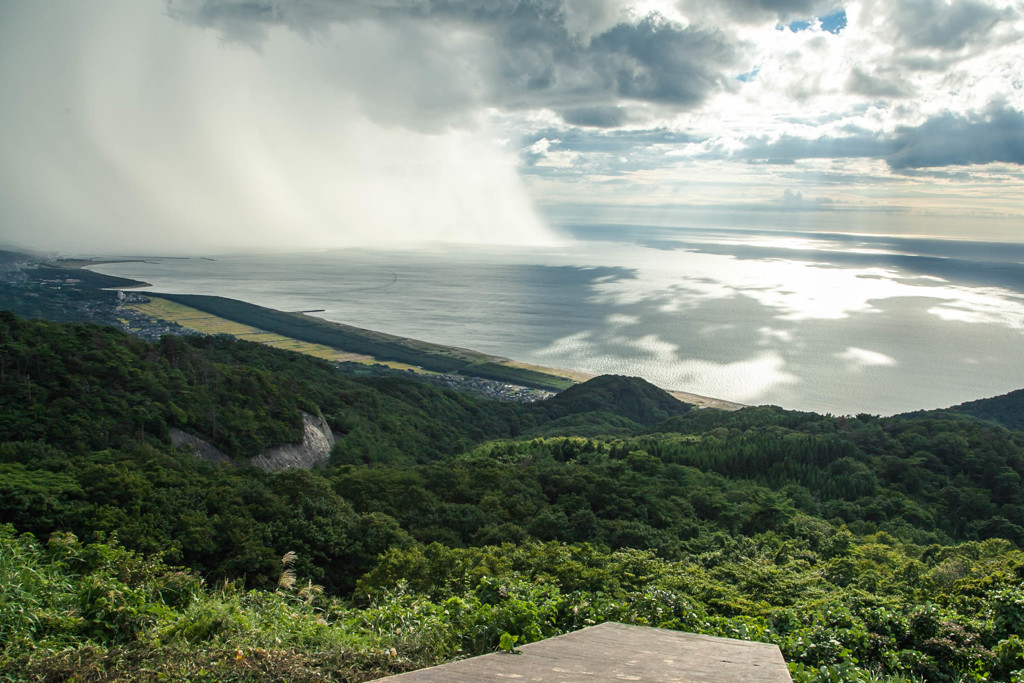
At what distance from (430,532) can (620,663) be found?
43.4 feet

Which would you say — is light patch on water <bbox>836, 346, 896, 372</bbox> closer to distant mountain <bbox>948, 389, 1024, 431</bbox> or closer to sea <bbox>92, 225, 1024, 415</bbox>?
sea <bbox>92, 225, 1024, 415</bbox>

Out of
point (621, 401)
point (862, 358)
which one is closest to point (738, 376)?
point (862, 358)

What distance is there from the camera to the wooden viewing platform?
2.83 m

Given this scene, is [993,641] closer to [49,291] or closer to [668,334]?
[668,334]

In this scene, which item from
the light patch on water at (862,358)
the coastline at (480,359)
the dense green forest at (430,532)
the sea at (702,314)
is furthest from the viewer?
the light patch on water at (862,358)

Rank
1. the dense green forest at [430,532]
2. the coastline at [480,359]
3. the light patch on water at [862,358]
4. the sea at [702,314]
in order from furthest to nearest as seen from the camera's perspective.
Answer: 1. the light patch on water at [862,358]
2. the sea at [702,314]
3. the coastline at [480,359]
4. the dense green forest at [430,532]

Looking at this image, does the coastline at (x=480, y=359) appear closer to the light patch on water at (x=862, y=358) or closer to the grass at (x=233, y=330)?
the grass at (x=233, y=330)

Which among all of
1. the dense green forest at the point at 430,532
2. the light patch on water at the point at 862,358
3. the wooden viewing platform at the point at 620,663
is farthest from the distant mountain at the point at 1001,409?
the wooden viewing platform at the point at 620,663

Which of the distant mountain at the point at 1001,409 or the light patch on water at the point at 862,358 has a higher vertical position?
the light patch on water at the point at 862,358

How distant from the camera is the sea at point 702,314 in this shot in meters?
58.8

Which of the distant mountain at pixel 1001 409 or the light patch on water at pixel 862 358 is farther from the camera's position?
the light patch on water at pixel 862 358

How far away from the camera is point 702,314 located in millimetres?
89125

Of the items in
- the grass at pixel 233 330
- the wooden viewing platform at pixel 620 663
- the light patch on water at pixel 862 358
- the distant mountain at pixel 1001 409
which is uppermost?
the wooden viewing platform at pixel 620 663

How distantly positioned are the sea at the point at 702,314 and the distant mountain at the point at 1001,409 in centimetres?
387
